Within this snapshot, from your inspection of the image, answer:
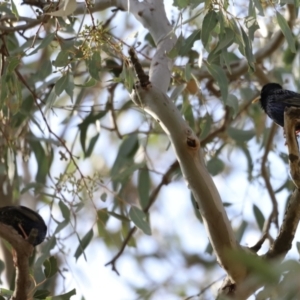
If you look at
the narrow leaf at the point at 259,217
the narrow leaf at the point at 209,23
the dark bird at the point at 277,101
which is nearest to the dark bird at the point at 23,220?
the narrow leaf at the point at 209,23

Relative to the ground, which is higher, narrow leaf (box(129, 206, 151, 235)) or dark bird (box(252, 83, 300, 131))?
dark bird (box(252, 83, 300, 131))

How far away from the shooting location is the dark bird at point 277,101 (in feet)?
9.86

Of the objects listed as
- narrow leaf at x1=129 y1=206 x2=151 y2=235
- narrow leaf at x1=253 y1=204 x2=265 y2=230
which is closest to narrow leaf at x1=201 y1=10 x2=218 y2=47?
narrow leaf at x1=129 y1=206 x2=151 y2=235

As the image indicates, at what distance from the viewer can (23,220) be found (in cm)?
207

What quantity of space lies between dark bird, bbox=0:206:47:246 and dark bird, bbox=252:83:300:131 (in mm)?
1158

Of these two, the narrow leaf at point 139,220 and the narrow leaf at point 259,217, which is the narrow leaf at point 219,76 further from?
the narrow leaf at point 259,217

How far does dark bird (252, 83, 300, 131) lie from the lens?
118 inches

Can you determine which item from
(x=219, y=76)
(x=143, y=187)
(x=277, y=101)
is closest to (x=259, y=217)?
(x=143, y=187)

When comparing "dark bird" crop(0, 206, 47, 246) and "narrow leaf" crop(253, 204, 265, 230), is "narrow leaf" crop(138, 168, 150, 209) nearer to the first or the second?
"narrow leaf" crop(253, 204, 265, 230)

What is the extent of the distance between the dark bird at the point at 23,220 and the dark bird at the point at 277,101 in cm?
116

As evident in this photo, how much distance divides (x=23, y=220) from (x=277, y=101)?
4.29ft

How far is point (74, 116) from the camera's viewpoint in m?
3.92

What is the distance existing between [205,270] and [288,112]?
290 cm

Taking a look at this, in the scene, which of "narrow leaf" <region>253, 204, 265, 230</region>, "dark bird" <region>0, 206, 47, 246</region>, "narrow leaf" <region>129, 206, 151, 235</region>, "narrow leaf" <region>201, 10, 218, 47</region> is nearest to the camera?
"dark bird" <region>0, 206, 47, 246</region>
